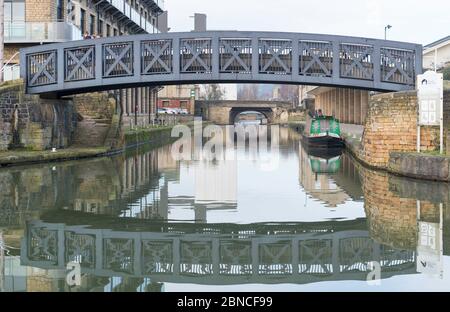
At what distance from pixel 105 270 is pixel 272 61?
59.1 ft

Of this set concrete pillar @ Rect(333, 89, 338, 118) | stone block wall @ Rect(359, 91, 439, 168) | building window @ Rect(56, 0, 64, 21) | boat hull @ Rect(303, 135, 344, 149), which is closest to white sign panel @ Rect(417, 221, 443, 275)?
stone block wall @ Rect(359, 91, 439, 168)

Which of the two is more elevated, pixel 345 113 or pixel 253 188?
pixel 345 113

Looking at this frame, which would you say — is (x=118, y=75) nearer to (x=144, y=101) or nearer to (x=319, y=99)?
(x=144, y=101)

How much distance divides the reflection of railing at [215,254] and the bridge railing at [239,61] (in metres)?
14.1

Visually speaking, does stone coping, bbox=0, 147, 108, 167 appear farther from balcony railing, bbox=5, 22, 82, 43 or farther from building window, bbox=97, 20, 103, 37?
building window, bbox=97, 20, 103, 37

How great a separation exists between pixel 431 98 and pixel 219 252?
12741mm

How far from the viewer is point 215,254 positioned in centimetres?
1095

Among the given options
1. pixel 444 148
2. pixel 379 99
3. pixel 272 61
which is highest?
pixel 272 61

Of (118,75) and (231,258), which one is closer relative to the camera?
(231,258)

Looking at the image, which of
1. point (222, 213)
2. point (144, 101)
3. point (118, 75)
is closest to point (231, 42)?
point (118, 75)

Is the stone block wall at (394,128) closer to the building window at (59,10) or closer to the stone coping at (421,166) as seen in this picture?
the stone coping at (421,166)

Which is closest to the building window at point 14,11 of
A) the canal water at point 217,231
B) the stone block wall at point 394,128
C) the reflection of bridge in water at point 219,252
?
the canal water at point 217,231

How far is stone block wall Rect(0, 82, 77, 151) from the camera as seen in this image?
2675 cm

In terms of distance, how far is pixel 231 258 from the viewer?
10.6m
